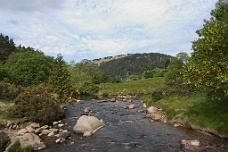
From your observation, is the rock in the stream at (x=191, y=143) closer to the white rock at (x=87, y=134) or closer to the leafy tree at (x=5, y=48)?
the white rock at (x=87, y=134)

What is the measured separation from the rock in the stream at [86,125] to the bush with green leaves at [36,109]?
18.8 feet

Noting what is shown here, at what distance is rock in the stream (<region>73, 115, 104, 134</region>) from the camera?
2558 cm

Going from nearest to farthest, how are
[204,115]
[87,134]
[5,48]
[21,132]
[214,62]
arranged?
[214,62]
[21,132]
[87,134]
[204,115]
[5,48]

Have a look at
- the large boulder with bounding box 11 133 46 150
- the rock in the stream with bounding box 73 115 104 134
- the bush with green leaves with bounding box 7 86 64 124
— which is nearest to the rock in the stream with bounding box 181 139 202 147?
the rock in the stream with bounding box 73 115 104 134

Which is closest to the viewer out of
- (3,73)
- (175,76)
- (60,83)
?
(60,83)

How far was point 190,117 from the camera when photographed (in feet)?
88.0

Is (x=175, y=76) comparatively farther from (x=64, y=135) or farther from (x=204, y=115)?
(x=64, y=135)

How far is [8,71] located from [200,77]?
53816mm

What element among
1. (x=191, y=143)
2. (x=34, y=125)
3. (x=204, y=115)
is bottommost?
(x=191, y=143)

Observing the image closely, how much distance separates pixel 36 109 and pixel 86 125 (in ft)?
27.8

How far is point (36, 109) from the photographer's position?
29672 millimetres

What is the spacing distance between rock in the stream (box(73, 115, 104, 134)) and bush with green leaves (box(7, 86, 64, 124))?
574 cm

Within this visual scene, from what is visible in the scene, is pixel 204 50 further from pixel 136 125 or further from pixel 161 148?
pixel 136 125

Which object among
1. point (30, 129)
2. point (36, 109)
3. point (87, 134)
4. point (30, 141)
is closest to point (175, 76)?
point (87, 134)
